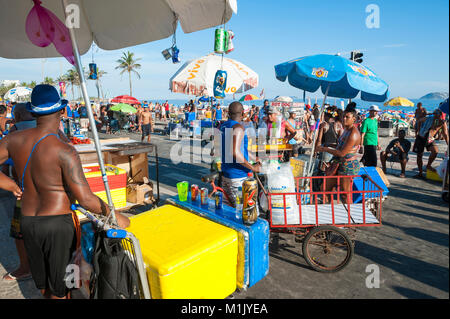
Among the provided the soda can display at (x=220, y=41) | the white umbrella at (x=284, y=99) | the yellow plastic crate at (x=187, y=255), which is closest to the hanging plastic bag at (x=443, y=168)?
the yellow plastic crate at (x=187, y=255)

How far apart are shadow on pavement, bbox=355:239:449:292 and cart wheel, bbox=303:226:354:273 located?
1.34 feet

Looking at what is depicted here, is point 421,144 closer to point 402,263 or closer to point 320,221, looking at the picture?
point 402,263

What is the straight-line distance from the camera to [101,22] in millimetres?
3910

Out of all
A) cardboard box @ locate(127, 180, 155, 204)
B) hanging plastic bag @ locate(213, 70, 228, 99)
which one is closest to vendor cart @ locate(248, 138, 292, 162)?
hanging plastic bag @ locate(213, 70, 228, 99)

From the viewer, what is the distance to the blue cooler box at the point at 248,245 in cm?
281

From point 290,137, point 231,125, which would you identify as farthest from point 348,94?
point 231,125

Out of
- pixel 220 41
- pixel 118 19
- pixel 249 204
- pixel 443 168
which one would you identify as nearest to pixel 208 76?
pixel 220 41

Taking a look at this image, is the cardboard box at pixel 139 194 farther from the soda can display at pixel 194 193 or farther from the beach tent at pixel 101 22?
the beach tent at pixel 101 22

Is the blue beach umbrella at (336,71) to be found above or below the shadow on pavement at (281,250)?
above

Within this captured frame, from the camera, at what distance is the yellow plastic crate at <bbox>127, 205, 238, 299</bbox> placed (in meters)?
2.26

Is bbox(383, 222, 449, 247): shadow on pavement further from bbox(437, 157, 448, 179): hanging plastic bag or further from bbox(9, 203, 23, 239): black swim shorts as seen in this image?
bbox(9, 203, 23, 239): black swim shorts

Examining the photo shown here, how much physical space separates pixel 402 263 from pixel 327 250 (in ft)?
3.58

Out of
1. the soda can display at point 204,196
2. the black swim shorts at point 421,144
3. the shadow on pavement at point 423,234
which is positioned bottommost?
the shadow on pavement at point 423,234

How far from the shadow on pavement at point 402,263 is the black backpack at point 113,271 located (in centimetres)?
356
